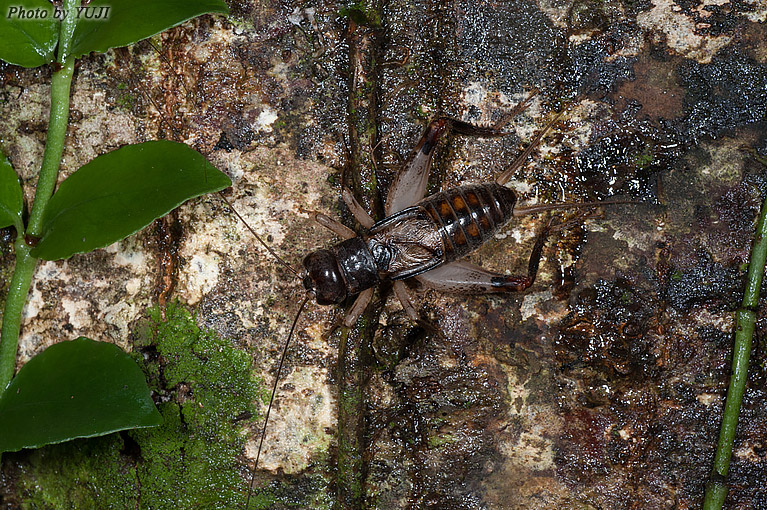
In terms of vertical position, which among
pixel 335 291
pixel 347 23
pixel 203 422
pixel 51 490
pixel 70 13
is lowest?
pixel 51 490

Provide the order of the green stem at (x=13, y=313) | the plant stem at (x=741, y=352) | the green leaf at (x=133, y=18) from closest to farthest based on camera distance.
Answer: the green leaf at (x=133, y=18)
the green stem at (x=13, y=313)
the plant stem at (x=741, y=352)

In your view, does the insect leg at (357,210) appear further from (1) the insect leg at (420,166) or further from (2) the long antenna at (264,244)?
(2) the long antenna at (264,244)

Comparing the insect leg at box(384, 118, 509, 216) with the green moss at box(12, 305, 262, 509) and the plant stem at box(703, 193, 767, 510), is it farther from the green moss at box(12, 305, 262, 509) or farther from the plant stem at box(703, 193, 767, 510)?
the plant stem at box(703, 193, 767, 510)

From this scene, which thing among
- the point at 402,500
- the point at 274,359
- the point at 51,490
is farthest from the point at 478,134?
the point at 51,490

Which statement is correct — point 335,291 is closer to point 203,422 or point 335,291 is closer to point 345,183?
point 345,183

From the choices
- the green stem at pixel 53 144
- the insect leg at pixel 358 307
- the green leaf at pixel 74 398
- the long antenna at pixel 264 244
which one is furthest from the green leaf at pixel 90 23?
the insect leg at pixel 358 307

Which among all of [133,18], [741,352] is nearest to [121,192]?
[133,18]

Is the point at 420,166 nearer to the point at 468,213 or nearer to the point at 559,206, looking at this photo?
the point at 468,213
